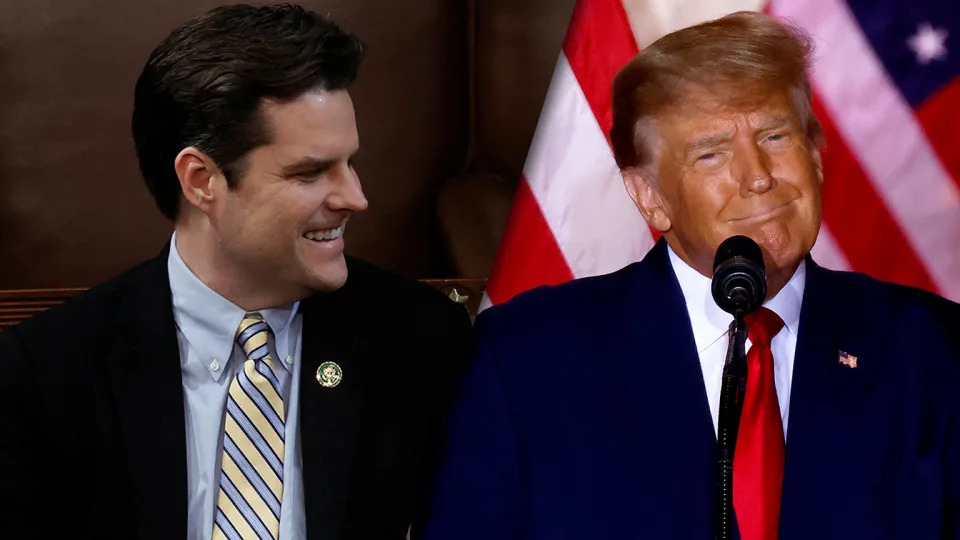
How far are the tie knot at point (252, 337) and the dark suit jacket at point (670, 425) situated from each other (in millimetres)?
244

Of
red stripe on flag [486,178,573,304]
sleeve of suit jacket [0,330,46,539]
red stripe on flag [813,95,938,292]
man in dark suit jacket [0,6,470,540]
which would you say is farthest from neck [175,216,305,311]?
red stripe on flag [813,95,938,292]

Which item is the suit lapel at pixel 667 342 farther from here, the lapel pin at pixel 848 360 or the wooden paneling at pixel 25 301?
the wooden paneling at pixel 25 301

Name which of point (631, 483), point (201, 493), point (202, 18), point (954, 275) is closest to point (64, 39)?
point (202, 18)

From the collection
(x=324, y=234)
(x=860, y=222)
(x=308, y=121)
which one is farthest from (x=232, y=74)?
(x=860, y=222)

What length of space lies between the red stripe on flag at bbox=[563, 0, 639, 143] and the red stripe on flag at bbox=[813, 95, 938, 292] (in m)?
0.27

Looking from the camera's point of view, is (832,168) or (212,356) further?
(832,168)

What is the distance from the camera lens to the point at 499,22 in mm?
2057

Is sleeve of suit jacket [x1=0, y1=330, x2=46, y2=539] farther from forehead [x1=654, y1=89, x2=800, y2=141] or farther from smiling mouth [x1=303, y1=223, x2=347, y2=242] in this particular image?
forehead [x1=654, y1=89, x2=800, y2=141]

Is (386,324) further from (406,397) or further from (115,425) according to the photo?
(115,425)

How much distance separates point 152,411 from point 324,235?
28cm

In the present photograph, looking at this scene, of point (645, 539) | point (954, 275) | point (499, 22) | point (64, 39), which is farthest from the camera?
point (499, 22)

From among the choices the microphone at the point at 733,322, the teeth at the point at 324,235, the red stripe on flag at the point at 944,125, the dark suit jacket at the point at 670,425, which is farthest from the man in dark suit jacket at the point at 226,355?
the red stripe on flag at the point at 944,125

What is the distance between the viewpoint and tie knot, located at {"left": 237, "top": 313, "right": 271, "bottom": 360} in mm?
1494

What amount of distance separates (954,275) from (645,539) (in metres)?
0.64
